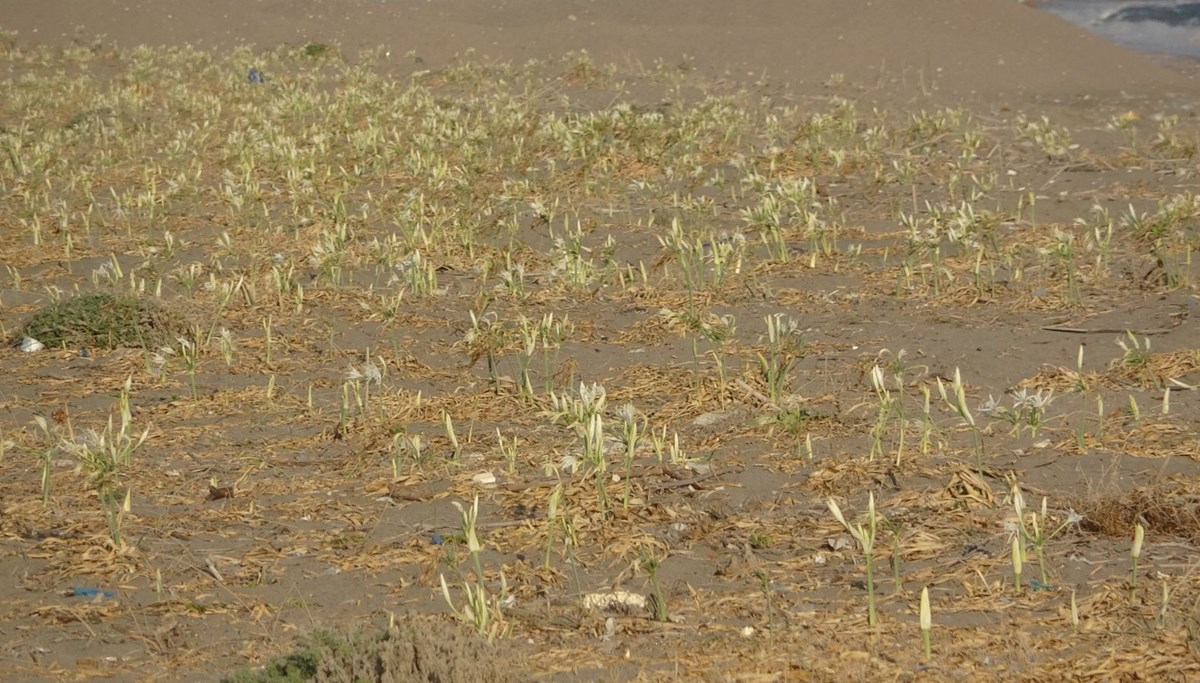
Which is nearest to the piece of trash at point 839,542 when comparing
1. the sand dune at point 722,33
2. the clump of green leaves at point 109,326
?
the clump of green leaves at point 109,326

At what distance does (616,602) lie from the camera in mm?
3742

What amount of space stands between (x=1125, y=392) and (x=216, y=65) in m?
16.1

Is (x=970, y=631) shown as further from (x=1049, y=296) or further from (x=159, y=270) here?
(x=159, y=270)

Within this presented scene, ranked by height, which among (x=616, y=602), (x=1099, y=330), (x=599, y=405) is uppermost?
(x=599, y=405)

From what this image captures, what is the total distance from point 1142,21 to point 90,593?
84.8ft

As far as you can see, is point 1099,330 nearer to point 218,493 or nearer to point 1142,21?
point 218,493

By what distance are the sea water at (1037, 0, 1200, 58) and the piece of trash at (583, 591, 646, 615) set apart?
21.1m

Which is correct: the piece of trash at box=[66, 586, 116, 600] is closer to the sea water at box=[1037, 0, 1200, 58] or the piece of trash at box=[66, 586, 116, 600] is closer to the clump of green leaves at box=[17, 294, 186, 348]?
the clump of green leaves at box=[17, 294, 186, 348]

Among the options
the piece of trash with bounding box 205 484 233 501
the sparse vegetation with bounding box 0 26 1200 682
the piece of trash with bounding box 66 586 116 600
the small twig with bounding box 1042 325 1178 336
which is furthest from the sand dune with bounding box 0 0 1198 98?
the piece of trash with bounding box 66 586 116 600

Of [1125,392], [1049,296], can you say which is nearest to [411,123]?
[1049,296]

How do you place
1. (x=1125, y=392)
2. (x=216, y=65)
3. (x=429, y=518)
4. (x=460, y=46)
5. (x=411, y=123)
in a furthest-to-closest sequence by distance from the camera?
(x=460, y=46) < (x=216, y=65) < (x=411, y=123) < (x=1125, y=392) < (x=429, y=518)

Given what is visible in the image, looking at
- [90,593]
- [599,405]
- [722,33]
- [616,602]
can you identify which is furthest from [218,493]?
[722,33]

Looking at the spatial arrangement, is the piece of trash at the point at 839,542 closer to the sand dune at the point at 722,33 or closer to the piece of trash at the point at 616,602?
the piece of trash at the point at 616,602

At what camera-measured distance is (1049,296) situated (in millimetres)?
7086
